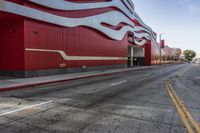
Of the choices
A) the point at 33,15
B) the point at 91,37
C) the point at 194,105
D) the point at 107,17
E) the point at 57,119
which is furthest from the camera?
the point at 107,17

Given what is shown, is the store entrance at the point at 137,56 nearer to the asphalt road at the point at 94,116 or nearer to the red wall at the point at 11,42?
the red wall at the point at 11,42

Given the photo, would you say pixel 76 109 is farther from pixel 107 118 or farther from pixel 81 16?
pixel 81 16

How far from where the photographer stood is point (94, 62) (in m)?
28.5

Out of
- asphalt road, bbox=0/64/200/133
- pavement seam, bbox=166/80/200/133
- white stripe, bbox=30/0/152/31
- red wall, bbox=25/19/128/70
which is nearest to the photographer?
asphalt road, bbox=0/64/200/133

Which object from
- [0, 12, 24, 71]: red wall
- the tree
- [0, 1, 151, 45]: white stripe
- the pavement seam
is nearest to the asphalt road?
the pavement seam

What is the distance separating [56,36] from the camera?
67.5ft

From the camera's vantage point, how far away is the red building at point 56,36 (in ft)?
55.9

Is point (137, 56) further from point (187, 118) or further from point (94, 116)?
point (94, 116)

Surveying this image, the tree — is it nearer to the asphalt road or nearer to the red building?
the red building

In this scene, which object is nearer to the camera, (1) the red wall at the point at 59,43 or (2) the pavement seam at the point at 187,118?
(2) the pavement seam at the point at 187,118

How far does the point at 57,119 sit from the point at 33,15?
13386 millimetres

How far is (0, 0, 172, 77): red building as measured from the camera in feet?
55.9

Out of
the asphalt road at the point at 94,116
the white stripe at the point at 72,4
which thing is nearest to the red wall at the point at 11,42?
the white stripe at the point at 72,4

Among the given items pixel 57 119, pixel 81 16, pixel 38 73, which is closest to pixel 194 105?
pixel 57 119
